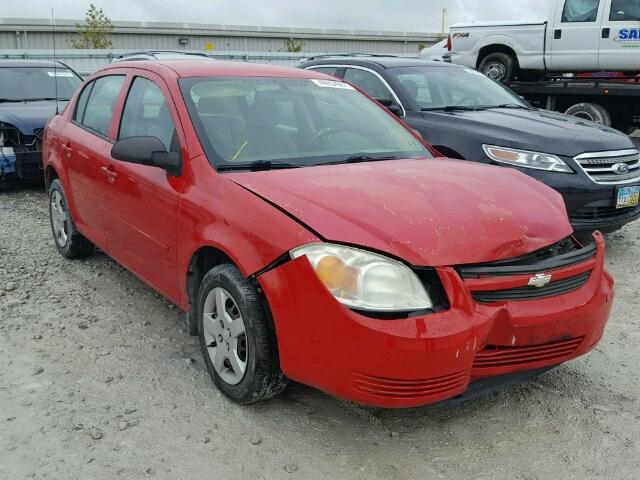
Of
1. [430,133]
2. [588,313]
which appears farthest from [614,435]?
[430,133]

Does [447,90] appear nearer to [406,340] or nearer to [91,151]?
[91,151]

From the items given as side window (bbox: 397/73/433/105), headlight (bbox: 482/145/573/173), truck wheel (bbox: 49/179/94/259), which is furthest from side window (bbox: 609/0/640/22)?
truck wheel (bbox: 49/179/94/259)

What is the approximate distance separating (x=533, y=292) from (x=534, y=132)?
124 inches

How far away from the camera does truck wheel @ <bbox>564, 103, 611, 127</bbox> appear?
416 inches

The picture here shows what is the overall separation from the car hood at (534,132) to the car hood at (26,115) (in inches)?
180

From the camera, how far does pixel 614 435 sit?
290 cm

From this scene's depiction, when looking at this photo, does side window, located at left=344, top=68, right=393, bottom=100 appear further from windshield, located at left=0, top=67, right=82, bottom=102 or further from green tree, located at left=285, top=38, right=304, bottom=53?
green tree, located at left=285, top=38, right=304, bottom=53

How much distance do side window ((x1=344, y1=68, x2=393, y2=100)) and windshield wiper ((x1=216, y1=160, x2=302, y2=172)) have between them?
3436 mm

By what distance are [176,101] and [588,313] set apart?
2334 mm

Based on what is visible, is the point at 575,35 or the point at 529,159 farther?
the point at 575,35

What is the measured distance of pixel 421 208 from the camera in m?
2.84

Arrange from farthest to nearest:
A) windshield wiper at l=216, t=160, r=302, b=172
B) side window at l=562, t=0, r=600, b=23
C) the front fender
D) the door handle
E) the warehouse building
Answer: the warehouse building → side window at l=562, t=0, r=600, b=23 → the door handle → windshield wiper at l=216, t=160, r=302, b=172 → the front fender

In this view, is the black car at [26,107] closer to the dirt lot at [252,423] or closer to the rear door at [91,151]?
the rear door at [91,151]

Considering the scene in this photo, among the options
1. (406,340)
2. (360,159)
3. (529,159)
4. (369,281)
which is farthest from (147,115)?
(529,159)
